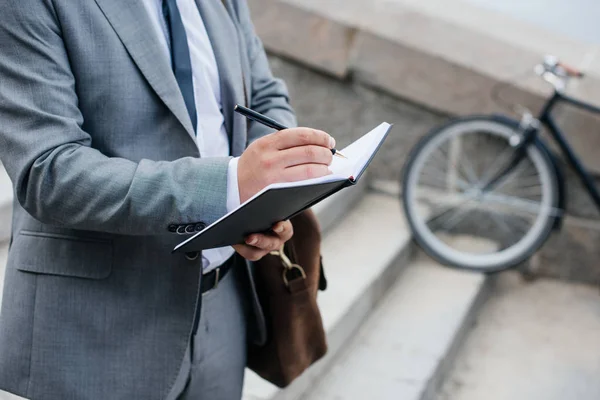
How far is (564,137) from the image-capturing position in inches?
142

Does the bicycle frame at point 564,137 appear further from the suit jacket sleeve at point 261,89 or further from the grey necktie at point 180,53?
the grey necktie at point 180,53

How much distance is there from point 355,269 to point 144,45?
7.38 feet

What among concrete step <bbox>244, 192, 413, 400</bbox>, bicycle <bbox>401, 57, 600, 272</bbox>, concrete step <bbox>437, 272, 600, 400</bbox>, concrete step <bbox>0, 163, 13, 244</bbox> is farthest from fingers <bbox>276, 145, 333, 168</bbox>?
bicycle <bbox>401, 57, 600, 272</bbox>

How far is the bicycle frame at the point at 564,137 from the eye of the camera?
3.50 meters

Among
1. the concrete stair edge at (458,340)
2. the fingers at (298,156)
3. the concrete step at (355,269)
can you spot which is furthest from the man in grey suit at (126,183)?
the concrete stair edge at (458,340)

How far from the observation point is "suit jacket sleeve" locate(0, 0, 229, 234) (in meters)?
1.15

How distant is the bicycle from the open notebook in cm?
246

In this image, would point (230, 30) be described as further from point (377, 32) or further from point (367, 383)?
point (377, 32)

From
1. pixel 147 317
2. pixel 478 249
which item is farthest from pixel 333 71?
pixel 147 317

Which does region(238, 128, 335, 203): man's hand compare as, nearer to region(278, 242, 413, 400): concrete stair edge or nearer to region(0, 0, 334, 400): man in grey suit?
region(0, 0, 334, 400): man in grey suit

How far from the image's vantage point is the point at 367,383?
291cm

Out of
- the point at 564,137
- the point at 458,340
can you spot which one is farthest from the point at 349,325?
the point at 564,137

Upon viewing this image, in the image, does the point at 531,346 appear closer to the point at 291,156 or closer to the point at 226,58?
the point at 226,58

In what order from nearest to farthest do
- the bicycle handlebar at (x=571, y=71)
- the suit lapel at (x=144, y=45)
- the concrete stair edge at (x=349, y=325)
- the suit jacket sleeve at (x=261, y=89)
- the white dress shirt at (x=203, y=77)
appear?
the suit lapel at (x=144, y=45), the white dress shirt at (x=203, y=77), the suit jacket sleeve at (x=261, y=89), the concrete stair edge at (x=349, y=325), the bicycle handlebar at (x=571, y=71)
